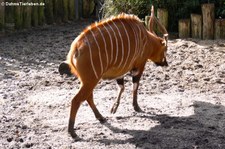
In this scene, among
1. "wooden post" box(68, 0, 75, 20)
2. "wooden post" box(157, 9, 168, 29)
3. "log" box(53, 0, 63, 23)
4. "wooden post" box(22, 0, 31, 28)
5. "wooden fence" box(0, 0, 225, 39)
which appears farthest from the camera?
"wooden post" box(68, 0, 75, 20)

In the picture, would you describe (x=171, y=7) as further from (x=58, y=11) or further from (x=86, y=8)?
(x=86, y=8)

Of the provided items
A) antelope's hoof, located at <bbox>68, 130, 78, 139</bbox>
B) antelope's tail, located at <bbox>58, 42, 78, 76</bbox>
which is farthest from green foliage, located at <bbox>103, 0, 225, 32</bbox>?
antelope's hoof, located at <bbox>68, 130, 78, 139</bbox>

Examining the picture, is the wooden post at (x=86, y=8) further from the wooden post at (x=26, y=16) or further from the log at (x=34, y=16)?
the wooden post at (x=26, y=16)

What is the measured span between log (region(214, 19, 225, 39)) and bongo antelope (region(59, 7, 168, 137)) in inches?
120

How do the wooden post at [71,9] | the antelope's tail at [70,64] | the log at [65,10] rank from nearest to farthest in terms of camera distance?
the antelope's tail at [70,64] → the log at [65,10] → the wooden post at [71,9]

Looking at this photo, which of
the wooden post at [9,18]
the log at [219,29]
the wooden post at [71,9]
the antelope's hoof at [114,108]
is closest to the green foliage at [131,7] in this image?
the log at [219,29]

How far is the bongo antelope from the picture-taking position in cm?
484

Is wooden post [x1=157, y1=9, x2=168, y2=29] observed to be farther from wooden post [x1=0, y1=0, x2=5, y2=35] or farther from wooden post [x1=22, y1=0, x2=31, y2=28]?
wooden post [x1=0, y1=0, x2=5, y2=35]

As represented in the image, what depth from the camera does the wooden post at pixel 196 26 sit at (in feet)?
29.2

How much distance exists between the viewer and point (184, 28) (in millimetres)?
9023

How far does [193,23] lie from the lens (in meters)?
8.96

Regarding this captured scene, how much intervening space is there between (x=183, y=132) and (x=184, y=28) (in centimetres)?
427

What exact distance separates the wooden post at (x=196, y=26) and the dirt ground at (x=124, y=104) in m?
0.25

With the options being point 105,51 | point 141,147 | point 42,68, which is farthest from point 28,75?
point 141,147
